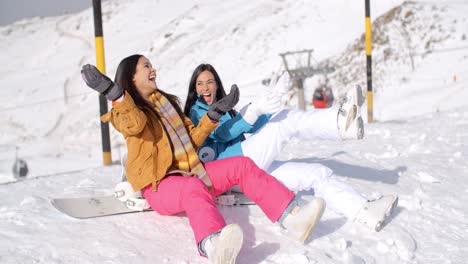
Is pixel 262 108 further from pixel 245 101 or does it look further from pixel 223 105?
pixel 245 101

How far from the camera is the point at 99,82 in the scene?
245 centimetres

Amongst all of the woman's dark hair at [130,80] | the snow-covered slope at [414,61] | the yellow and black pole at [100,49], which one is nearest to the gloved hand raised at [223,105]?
the woman's dark hair at [130,80]

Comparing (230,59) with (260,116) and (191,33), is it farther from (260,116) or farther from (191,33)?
(260,116)

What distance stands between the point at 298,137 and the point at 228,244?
3.47 ft

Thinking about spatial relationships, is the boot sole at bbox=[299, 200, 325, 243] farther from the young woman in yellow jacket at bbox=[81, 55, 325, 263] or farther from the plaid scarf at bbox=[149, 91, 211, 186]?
the plaid scarf at bbox=[149, 91, 211, 186]

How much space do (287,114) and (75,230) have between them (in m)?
1.36

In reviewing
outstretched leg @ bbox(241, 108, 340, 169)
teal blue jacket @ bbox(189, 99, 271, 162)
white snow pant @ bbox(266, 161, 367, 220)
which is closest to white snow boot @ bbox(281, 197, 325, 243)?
white snow pant @ bbox(266, 161, 367, 220)

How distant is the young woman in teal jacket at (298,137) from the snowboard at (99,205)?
261mm

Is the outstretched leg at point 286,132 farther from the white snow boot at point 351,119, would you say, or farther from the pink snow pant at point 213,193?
the pink snow pant at point 213,193

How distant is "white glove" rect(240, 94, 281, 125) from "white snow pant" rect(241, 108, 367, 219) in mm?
82

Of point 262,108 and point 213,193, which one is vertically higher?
point 262,108

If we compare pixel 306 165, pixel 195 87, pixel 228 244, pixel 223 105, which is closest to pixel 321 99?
pixel 195 87

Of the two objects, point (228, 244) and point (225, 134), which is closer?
point (228, 244)

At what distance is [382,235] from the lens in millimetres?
2791
